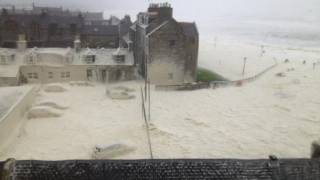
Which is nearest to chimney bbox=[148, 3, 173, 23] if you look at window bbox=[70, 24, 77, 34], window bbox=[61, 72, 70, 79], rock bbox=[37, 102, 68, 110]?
window bbox=[61, 72, 70, 79]

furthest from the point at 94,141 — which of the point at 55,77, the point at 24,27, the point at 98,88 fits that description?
the point at 24,27

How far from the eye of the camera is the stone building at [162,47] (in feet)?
120

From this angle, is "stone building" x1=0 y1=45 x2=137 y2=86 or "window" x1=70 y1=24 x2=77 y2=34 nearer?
"stone building" x1=0 y1=45 x2=137 y2=86

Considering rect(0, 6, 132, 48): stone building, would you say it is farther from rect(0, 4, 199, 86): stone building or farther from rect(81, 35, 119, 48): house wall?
rect(0, 4, 199, 86): stone building

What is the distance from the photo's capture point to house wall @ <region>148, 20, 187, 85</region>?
36656mm

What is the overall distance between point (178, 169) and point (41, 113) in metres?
18.0

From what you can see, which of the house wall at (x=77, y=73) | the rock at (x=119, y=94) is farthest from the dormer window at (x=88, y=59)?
the rock at (x=119, y=94)

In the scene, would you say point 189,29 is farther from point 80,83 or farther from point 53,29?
point 53,29

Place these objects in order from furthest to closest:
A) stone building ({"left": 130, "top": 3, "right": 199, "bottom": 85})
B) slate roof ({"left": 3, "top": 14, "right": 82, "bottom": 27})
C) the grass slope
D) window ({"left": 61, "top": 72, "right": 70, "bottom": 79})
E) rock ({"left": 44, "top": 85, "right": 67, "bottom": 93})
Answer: slate roof ({"left": 3, "top": 14, "right": 82, "bottom": 27}), the grass slope, window ({"left": 61, "top": 72, "right": 70, "bottom": 79}), stone building ({"left": 130, "top": 3, "right": 199, "bottom": 85}), rock ({"left": 44, "top": 85, "right": 67, "bottom": 93})

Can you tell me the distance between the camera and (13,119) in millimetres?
24219

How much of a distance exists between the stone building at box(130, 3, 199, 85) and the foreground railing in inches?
959

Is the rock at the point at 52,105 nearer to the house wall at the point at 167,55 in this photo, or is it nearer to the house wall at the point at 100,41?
the house wall at the point at 167,55

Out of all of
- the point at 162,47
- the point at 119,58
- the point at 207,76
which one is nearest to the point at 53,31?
the point at 119,58

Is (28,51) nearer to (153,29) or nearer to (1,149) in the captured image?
(153,29)
